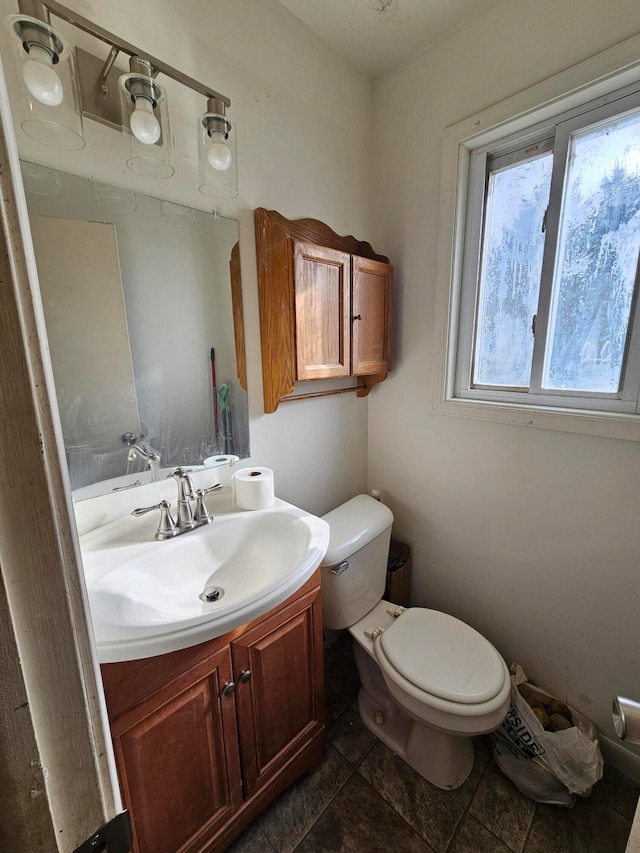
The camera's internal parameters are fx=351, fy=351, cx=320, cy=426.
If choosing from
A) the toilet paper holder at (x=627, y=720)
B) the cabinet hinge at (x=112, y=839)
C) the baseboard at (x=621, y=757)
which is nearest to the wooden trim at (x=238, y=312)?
the cabinet hinge at (x=112, y=839)

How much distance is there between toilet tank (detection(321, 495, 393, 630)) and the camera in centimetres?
123

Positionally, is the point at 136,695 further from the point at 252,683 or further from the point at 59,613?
the point at 59,613

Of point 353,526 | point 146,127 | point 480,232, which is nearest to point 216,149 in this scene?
point 146,127

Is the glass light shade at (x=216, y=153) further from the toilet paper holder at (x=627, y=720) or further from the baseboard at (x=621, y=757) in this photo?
the baseboard at (x=621, y=757)

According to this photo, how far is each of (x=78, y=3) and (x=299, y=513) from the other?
1352 millimetres

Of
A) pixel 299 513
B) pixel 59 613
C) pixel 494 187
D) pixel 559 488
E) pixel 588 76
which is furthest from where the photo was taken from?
pixel 494 187

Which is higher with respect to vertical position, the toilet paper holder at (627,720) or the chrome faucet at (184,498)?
the chrome faucet at (184,498)

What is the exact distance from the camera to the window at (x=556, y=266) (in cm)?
107

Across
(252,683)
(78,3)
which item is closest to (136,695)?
(252,683)

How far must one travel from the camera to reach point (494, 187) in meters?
1.31

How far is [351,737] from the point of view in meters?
1.30

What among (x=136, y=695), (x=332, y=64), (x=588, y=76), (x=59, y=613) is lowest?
(x=136, y=695)

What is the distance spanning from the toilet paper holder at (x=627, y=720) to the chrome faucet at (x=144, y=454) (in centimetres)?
107

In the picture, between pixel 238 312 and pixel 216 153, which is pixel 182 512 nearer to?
pixel 238 312
